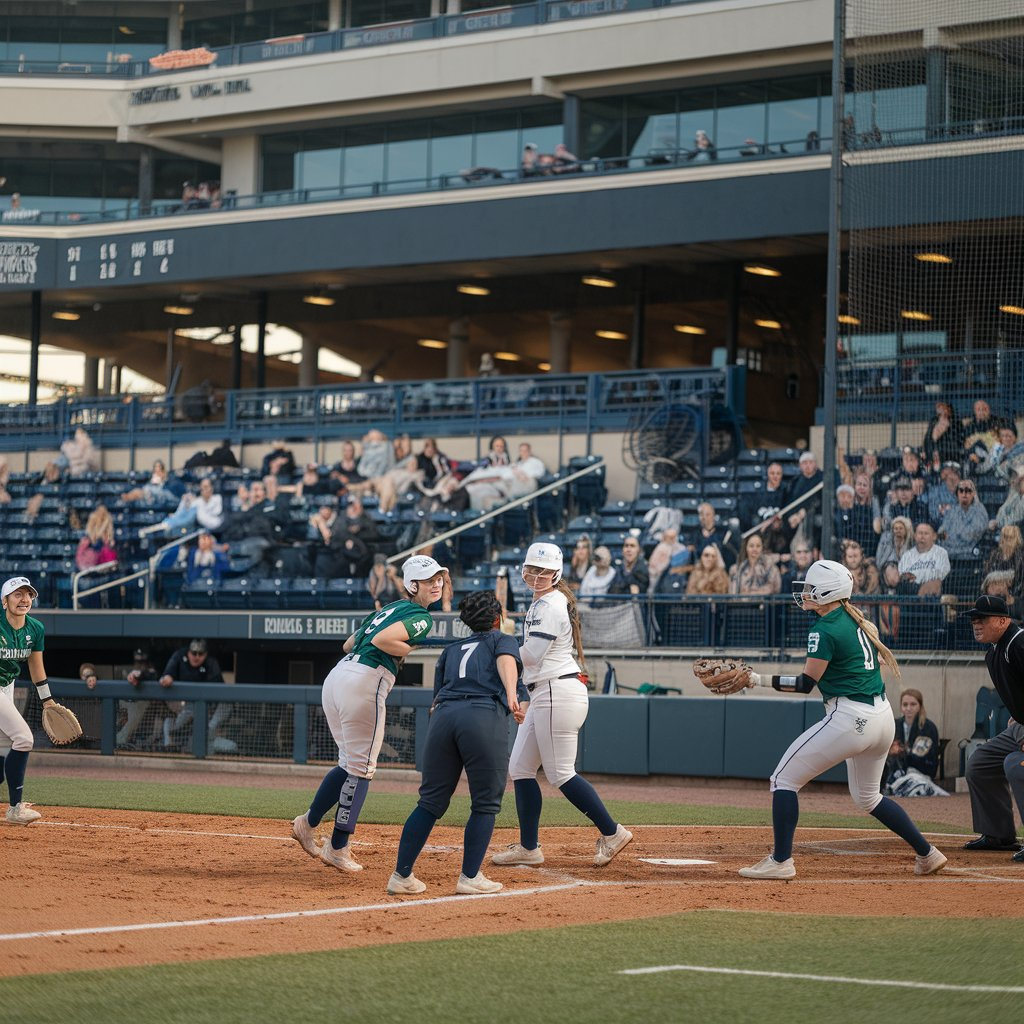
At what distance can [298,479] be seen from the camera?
26.9 m

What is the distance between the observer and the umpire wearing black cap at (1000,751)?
10.6 meters

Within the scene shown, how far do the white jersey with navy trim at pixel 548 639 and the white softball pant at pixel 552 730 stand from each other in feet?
0.24

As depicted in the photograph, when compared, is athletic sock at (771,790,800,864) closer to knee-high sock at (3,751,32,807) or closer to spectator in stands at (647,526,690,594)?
knee-high sock at (3,751,32,807)

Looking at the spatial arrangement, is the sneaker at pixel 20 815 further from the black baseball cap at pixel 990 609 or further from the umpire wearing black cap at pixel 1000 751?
the black baseball cap at pixel 990 609

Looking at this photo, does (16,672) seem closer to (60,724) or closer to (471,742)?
(60,724)

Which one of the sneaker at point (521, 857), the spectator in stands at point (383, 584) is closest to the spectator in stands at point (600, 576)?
the spectator in stands at point (383, 584)

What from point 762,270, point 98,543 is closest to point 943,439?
point 762,270

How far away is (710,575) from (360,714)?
1066 cm

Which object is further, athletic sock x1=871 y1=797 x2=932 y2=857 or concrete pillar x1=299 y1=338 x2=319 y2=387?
concrete pillar x1=299 y1=338 x2=319 y2=387

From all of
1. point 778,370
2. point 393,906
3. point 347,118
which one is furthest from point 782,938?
point 347,118

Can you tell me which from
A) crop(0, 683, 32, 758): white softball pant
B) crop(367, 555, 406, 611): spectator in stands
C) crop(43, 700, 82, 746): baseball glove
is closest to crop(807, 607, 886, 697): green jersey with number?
crop(0, 683, 32, 758): white softball pant

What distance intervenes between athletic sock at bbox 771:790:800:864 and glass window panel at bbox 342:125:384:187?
26.4 metres

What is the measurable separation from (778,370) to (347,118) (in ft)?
37.5

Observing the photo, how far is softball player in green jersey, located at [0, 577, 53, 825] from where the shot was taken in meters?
12.3
